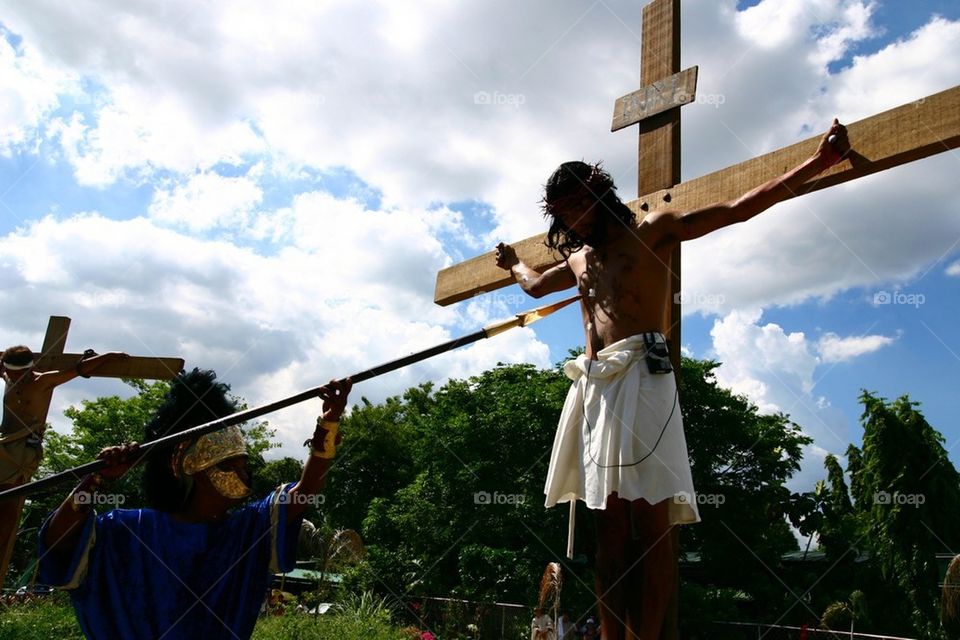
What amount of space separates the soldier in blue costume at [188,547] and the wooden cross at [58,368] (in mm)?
2986

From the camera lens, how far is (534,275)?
4.42m

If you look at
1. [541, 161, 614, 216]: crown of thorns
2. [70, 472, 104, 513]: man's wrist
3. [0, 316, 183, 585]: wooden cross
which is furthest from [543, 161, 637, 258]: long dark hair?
[0, 316, 183, 585]: wooden cross

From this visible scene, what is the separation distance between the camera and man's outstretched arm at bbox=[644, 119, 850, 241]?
10.6 ft

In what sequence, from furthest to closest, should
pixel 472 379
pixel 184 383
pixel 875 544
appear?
pixel 472 379 → pixel 875 544 → pixel 184 383

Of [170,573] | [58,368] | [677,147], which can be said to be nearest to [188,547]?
[170,573]

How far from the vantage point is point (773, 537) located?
23.3 metres

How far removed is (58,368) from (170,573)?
4.89m

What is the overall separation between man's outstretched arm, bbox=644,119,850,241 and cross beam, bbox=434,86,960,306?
3.5 inches

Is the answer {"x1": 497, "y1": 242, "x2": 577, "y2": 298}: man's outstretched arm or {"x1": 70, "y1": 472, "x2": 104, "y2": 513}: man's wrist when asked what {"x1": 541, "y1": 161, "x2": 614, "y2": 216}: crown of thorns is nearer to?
{"x1": 497, "y1": 242, "x2": 577, "y2": 298}: man's outstretched arm

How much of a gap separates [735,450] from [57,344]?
20361mm

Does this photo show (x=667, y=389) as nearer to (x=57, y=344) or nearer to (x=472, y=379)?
(x=57, y=344)

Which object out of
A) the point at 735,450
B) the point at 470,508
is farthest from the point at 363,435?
the point at 735,450

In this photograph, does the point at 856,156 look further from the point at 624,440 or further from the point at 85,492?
the point at 85,492

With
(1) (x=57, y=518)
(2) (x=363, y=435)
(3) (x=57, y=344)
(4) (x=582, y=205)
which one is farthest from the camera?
(2) (x=363, y=435)
